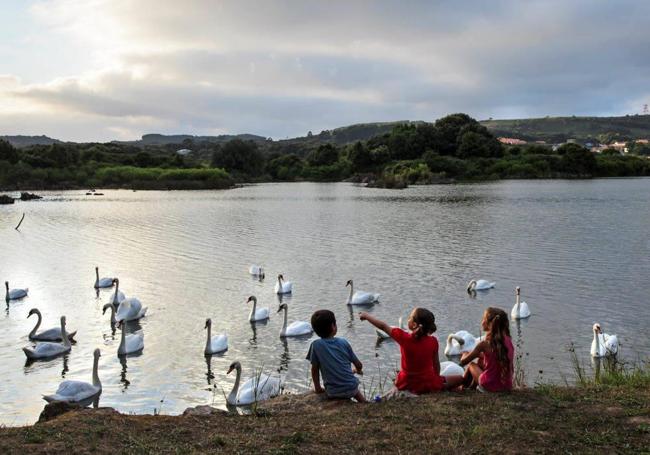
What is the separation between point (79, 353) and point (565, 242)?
76.2 feet

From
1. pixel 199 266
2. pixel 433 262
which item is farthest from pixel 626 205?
pixel 199 266

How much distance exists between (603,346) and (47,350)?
11.8 meters

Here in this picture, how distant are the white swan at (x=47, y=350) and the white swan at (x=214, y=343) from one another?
3.18m

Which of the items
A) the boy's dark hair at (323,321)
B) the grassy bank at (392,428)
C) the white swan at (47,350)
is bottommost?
the white swan at (47,350)

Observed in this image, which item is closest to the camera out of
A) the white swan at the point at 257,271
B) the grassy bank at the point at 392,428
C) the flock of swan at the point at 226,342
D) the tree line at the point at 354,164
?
the grassy bank at the point at 392,428

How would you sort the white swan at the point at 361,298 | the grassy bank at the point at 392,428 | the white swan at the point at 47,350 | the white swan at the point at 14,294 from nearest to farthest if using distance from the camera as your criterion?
the grassy bank at the point at 392,428, the white swan at the point at 47,350, the white swan at the point at 361,298, the white swan at the point at 14,294

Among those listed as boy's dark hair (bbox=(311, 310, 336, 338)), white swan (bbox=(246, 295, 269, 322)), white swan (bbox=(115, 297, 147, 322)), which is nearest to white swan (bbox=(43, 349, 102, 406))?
boy's dark hair (bbox=(311, 310, 336, 338))

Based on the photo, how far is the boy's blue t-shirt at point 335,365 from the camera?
25.6 ft

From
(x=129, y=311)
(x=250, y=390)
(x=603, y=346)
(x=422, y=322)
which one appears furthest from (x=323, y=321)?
(x=129, y=311)

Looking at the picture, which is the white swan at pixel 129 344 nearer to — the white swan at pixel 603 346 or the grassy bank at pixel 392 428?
the grassy bank at pixel 392 428

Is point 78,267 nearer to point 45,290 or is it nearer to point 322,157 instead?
point 45,290

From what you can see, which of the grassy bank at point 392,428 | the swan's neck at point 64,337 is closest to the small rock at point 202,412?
the grassy bank at point 392,428

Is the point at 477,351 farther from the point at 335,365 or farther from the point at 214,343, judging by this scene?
the point at 214,343

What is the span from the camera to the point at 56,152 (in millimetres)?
104625
